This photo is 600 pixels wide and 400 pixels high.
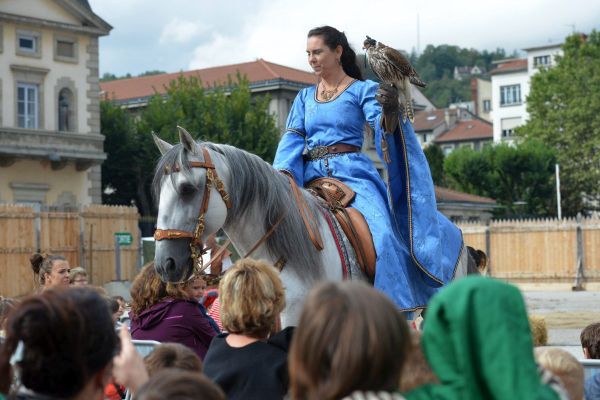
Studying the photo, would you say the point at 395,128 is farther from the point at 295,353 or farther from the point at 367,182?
the point at 295,353

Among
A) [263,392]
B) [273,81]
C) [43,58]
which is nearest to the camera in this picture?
[263,392]

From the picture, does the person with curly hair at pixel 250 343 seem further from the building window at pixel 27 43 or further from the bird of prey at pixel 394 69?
the building window at pixel 27 43

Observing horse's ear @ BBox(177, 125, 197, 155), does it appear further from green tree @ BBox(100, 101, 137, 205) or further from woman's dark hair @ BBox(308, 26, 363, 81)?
green tree @ BBox(100, 101, 137, 205)

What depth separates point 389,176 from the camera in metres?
7.81

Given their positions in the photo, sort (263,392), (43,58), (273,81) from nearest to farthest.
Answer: (263,392) → (43,58) → (273,81)

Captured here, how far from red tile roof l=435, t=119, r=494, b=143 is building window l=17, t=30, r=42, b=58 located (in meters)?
69.9

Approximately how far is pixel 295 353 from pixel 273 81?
56.5 meters

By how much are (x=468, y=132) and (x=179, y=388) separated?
108598 mm

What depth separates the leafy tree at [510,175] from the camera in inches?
2749

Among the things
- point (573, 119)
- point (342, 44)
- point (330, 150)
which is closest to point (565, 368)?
point (330, 150)

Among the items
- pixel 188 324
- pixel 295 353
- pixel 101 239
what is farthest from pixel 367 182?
pixel 101 239

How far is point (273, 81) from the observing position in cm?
5894

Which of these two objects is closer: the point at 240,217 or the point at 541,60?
the point at 240,217

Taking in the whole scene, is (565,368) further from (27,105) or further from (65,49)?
(65,49)
